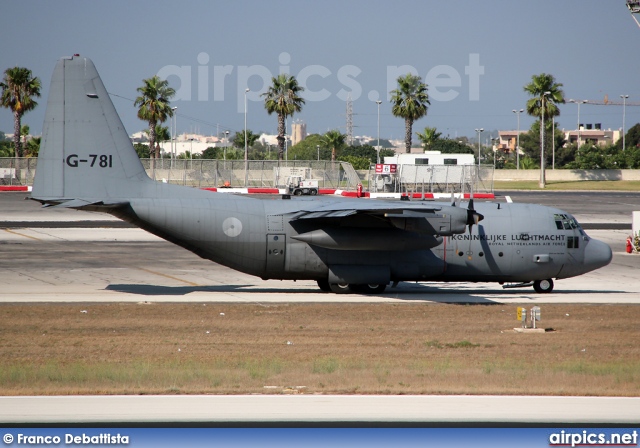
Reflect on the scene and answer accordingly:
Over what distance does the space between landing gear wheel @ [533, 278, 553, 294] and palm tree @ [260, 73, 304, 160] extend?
72911 mm

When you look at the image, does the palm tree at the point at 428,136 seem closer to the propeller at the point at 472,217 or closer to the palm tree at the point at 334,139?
the palm tree at the point at 334,139

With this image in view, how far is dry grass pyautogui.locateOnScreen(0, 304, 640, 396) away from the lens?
51.2ft

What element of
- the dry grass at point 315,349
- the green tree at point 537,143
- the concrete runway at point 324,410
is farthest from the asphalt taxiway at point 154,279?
the green tree at point 537,143

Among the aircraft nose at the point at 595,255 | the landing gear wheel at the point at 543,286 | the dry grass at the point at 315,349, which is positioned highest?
the aircraft nose at the point at 595,255

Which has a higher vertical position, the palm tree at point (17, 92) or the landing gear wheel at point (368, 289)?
the palm tree at point (17, 92)

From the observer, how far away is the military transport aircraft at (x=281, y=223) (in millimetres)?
26844

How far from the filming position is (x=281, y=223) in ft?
91.6

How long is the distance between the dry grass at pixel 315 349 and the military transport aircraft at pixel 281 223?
85.8 inches

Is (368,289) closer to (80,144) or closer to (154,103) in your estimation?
(80,144)

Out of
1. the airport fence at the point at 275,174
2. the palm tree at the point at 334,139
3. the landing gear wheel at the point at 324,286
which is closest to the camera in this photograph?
the landing gear wheel at the point at 324,286

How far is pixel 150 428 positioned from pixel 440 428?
4.57 meters

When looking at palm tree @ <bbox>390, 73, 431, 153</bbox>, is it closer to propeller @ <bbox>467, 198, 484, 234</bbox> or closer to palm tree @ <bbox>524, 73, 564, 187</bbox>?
palm tree @ <bbox>524, 73, 564, 187</bbox>

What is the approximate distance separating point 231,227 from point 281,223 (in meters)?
1.84

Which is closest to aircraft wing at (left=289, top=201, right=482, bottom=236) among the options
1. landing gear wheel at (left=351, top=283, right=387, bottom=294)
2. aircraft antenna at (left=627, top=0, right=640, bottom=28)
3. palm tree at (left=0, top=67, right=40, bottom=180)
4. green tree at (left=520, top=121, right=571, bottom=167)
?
landing gear wheel at (left=351, top=283, right=387, bottom=294)
